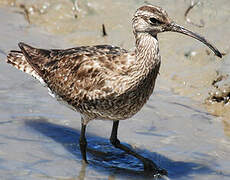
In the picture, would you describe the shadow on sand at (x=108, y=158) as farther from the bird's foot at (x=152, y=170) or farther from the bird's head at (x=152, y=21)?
the bird's head at (x=152, y=21)

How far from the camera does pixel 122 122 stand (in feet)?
29.3

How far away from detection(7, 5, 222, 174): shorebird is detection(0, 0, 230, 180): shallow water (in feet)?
1.21

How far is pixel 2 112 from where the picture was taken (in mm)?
8680

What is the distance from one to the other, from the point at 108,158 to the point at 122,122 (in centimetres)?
95

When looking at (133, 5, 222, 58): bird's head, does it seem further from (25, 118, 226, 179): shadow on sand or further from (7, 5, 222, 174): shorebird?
(25, 118, 226, 179): shadow on sand

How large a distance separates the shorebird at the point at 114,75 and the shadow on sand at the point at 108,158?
182mm

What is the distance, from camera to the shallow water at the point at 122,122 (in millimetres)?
7711

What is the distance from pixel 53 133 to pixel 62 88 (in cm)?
87

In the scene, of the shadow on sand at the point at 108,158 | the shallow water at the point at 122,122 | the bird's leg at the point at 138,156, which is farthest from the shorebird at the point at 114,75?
the shallow water at the point at 122,122

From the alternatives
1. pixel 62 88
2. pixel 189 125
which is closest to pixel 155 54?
pixel 62 88

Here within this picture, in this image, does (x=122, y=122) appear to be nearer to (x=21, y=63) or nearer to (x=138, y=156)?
(x=138, y=156)

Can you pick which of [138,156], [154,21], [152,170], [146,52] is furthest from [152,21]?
[152,170]

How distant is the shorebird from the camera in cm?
705

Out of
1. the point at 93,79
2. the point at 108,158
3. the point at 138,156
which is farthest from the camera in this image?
the point at 108,158
